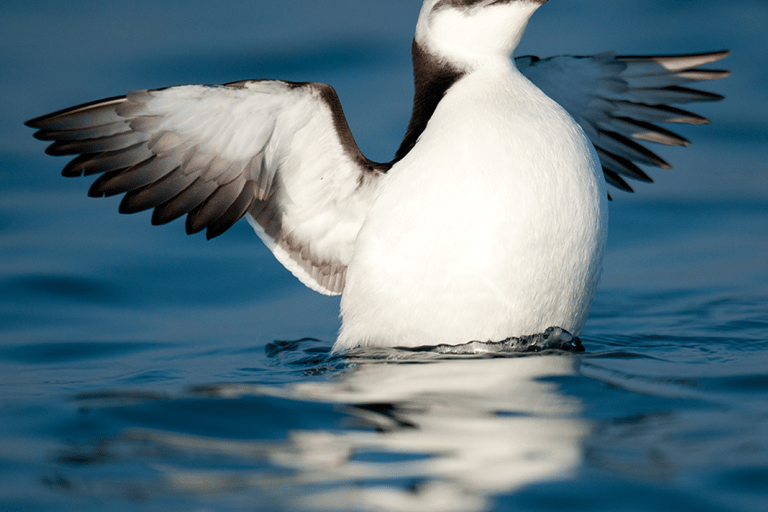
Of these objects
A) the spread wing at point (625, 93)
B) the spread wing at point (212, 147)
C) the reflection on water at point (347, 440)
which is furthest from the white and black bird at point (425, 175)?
the spread wing at point (625, 93)

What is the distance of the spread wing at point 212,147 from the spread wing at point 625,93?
1346 millimetres

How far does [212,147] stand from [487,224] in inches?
50.7

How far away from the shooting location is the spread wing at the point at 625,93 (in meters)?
4.54

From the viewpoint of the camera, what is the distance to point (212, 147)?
3.73m

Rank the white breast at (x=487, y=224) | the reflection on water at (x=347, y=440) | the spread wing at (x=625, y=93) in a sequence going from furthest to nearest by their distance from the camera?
1. the spread wing at (x=625, y=93)
2. the white breast at (x=487, y=224)
3. the reflection on water at (x=347, y=440)

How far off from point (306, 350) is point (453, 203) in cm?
149

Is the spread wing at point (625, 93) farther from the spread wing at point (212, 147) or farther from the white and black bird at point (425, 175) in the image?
the spread wing at point (212, 147)

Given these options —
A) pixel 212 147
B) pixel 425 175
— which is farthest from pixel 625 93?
pixel 212 147

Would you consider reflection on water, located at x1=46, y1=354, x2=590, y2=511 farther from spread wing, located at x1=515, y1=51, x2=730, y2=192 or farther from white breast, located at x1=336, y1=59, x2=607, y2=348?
spread wing, located at x1=515, y1=51, x2=730, y2=192

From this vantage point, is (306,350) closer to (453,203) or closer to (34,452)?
(453,203)

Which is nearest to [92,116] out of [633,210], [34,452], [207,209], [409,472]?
[207,209]

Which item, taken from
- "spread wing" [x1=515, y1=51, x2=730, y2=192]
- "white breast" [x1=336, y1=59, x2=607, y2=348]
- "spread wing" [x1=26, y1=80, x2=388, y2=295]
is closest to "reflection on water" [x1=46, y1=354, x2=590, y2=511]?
"white breast" [x1=336, y1=59, x2=607, y2=348]

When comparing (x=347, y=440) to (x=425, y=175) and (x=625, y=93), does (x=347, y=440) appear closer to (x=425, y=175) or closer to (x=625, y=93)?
(x=425, y=175)

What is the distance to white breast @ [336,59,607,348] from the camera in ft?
11.2
